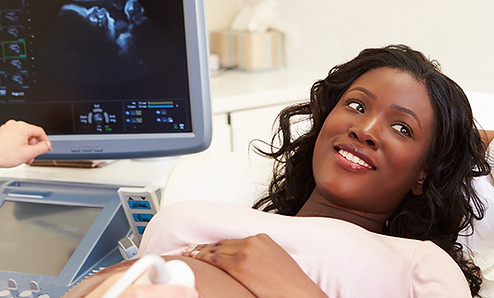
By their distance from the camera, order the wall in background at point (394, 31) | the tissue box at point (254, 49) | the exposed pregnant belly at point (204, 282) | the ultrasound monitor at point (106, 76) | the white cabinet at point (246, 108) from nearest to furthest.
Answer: the exposed pregnant belly at point (204, 282) → the ultrasound monitor at point (106, 76) → the wall in background at point (394, 31) → the white cabinet at point (246, 108) → the tissue box at point (254, 49)

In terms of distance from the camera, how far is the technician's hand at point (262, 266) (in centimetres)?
94

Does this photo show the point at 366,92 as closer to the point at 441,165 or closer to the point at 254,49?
the point at 441,165

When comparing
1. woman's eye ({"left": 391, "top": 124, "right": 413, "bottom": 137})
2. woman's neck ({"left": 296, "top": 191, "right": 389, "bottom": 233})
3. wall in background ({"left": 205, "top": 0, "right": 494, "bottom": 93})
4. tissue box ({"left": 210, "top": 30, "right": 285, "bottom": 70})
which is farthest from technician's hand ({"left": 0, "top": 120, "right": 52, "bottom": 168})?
tissue box ({"left": 210, "top": 30, "right": 285, "bottom": 70})

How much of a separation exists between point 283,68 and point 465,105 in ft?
5.77

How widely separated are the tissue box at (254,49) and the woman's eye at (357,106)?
1.64 metres

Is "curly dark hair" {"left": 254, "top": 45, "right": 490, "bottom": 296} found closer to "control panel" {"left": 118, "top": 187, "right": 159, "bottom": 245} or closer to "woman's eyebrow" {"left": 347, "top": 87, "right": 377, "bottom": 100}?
"woman's eyebrow" {"left": 347, "top": 87, "right": 377, "bottom": 100}

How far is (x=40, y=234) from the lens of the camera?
1.42 meters

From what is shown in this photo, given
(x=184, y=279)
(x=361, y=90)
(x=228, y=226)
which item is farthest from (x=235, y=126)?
(x=184, y=279)

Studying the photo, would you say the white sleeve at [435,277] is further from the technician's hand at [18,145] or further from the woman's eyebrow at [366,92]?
the technician's hand at [18,145]

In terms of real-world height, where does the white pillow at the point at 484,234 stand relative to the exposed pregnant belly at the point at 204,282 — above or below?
below

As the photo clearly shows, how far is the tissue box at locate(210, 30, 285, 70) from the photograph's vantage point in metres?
2.84

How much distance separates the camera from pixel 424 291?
3.27 feet

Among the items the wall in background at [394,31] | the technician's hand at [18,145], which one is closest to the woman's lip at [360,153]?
the technician's hand at [18,145]

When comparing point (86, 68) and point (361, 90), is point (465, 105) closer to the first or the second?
point (361, 90)
